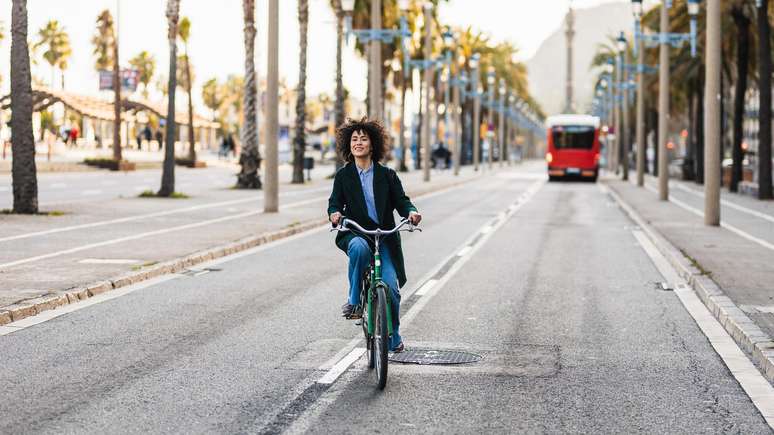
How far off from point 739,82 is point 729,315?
1332 inches

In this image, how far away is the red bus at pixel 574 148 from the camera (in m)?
61.4

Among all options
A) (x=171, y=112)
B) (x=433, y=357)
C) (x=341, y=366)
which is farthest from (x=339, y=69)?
(x=341, y=366)

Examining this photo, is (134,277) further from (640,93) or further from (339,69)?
(339,69)

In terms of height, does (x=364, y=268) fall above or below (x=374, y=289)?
above

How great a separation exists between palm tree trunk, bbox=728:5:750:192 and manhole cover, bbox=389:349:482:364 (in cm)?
3433

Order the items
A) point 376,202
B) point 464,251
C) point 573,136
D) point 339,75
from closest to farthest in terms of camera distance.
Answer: point 376,202 < point 464,251 < point 339,75 < point 573,136

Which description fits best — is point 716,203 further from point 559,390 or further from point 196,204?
point 559,390

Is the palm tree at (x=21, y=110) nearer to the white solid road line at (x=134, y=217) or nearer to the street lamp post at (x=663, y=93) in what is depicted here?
the white solid road line at (x=134, y=217)

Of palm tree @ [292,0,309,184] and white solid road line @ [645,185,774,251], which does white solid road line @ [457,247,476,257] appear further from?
palm tree @ [292,0,309,184]

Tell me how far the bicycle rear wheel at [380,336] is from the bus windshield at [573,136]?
54.7 m

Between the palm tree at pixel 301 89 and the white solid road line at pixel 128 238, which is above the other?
the palm tree at pixel 301 89

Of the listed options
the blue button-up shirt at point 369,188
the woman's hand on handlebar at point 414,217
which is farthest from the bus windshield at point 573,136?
the woman's hand on handlebar at point 414,217

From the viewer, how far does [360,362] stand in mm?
8820

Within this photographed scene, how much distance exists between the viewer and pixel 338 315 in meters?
11.4
